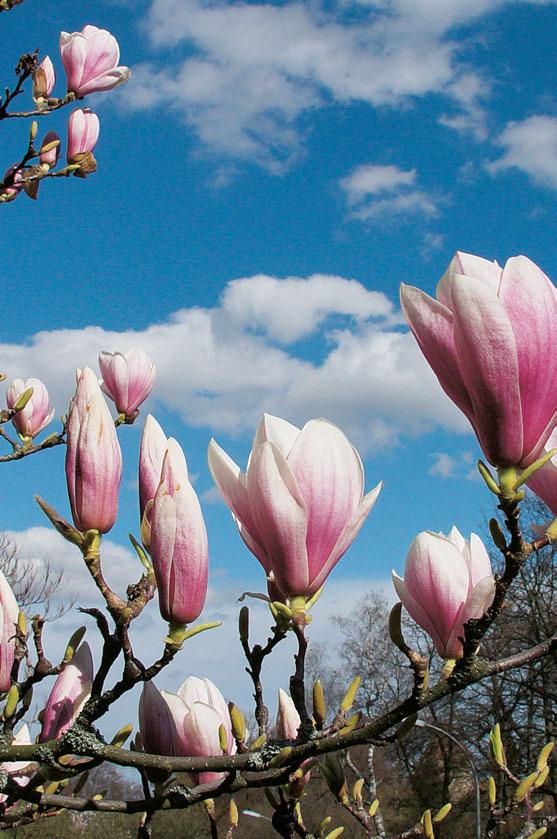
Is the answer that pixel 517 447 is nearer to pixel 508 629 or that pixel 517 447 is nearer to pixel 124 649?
pixel 124 649

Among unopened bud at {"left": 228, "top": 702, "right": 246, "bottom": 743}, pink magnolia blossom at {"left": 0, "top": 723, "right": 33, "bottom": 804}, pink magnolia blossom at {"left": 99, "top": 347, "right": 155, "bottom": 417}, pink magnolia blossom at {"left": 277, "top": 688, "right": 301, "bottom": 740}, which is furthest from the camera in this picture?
pink magnolia blossom at {"left": 99, "top": 347, "right": 155, "bottom": 417}

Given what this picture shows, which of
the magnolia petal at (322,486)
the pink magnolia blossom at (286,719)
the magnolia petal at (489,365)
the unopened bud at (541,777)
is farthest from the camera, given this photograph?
the pink magnolia blossom at (286,719)

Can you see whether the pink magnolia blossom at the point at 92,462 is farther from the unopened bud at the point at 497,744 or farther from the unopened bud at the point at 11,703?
the unopened bud at the point at 497,744

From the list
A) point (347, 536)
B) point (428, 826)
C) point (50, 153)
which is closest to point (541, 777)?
point (428, 826)

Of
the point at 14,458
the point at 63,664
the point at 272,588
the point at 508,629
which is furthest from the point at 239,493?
the point at 508,629

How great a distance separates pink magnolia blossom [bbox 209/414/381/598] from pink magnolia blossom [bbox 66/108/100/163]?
2499 millimetres

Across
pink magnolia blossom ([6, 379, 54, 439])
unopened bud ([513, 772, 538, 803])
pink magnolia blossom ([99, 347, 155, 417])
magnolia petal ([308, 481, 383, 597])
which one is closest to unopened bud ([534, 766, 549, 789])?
unopened bud ([513, 772, 538, 803])

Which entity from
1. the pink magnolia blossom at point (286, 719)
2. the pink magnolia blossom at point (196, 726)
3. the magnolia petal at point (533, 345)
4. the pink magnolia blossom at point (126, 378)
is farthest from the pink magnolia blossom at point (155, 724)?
the pink magnolia blossom at point (126, 378)

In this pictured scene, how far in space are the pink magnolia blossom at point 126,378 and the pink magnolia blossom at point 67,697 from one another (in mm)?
1139

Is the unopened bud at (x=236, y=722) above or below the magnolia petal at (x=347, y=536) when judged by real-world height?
below

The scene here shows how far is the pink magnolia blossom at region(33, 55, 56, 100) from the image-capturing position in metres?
3.11

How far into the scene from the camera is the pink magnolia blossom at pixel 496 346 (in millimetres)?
727

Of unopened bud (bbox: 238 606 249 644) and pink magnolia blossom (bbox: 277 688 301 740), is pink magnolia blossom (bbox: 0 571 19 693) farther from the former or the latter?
pink magnolia blossom (bbox: 277 688 301 740)

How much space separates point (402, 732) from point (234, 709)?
20 cm
